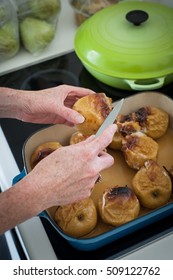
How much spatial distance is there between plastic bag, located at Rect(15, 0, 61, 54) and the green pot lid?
14 cm

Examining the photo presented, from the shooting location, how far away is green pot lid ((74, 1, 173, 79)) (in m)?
0.83

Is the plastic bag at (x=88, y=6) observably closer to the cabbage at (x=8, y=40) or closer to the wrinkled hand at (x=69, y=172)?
the cabbage at (x=8, y=40)

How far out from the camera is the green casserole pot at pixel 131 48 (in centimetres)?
83

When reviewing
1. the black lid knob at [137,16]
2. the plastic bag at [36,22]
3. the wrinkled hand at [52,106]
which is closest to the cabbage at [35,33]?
the plastic bag at [36,22]

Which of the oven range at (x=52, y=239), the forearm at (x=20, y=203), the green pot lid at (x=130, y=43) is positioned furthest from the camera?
the green pot lid at (x=130, y=43)

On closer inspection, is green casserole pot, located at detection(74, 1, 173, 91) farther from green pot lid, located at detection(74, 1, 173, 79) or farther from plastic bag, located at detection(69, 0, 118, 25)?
plastic bag, located at detection(69, 0, 118, 25)

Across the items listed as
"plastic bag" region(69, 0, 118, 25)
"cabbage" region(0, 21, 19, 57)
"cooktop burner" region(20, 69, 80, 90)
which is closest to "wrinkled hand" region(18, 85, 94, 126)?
"cooktop burner" region(20, 69, 80, 90)

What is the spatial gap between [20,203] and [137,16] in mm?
573

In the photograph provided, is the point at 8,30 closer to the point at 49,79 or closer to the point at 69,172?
the point at 49,79

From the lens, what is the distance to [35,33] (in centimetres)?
103

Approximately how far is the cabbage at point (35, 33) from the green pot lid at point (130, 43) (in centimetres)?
14

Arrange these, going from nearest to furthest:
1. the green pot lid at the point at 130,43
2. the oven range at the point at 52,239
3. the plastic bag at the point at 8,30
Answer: the oven range at the point at 52,239 < the green pot lid at the point at 130,43 < the plastic bag at the point at 8,30

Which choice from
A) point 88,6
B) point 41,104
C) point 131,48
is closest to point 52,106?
point 41,104
